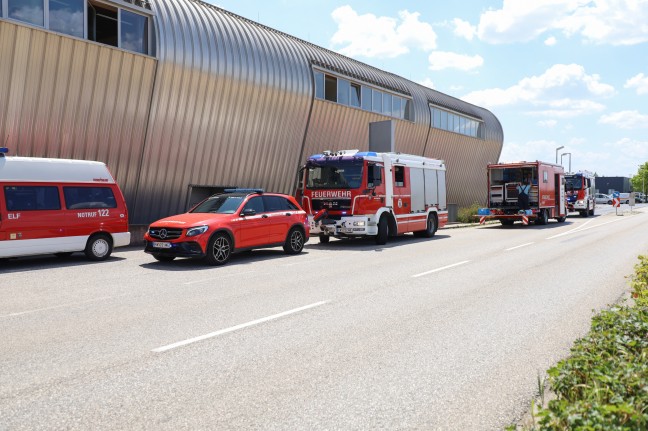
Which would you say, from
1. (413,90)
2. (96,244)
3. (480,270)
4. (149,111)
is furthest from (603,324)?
(413,90)

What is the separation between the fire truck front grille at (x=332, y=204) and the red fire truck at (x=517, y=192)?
11.9 m

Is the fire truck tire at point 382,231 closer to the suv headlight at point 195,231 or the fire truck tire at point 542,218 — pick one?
the suv headlight at point 195,231

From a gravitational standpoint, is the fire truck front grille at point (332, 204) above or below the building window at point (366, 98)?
below

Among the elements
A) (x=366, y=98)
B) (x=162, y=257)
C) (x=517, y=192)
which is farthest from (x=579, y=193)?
(x=162, y=257)

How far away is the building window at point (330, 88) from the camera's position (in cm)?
2458

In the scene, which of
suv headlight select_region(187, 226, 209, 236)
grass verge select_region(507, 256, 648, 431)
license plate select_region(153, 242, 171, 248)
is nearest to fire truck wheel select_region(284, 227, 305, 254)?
suv headlight select_region(187, 226, 209, 236)

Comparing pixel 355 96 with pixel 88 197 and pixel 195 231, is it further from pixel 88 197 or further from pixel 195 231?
pixel 195 231

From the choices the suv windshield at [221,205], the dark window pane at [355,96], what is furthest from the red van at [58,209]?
the dark window pane at [355,96]

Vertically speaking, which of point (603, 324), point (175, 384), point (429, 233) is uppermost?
point (429, 233)

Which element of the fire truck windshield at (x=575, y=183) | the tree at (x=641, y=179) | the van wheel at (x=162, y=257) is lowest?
the van wheel at (x=162, y=257)

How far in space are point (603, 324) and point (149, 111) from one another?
51.0 ft

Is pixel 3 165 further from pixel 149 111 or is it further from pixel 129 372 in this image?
pixel 129 372

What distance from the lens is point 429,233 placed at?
20.1 meters

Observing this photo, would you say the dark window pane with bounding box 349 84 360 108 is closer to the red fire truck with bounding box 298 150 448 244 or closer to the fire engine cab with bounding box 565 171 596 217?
the red fire truck with bounding box 298 150 448 244
